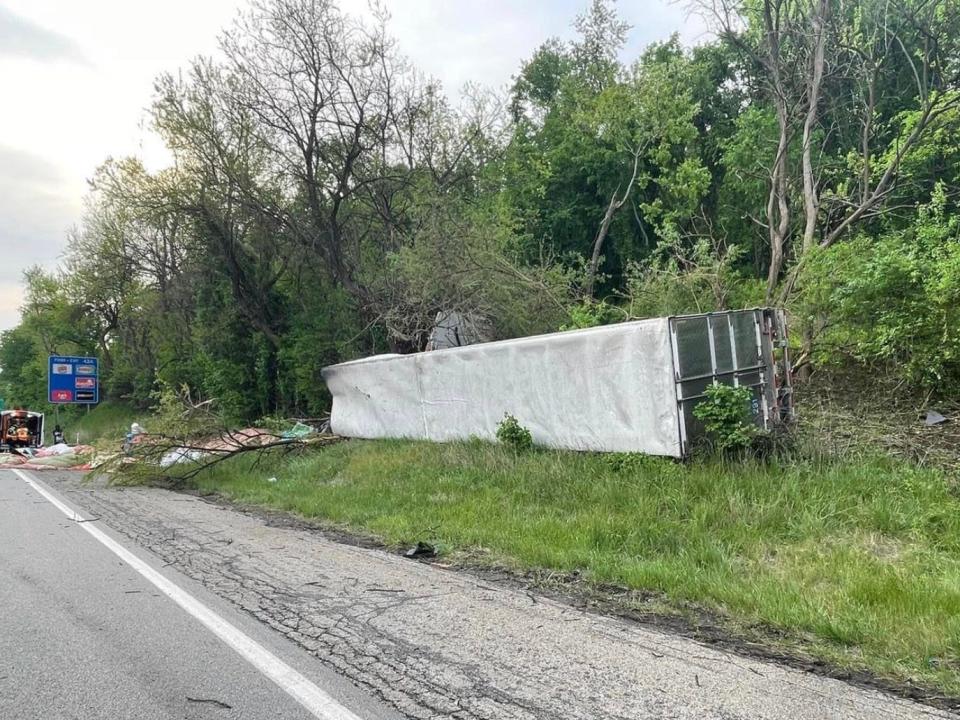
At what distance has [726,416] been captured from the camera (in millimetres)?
8336

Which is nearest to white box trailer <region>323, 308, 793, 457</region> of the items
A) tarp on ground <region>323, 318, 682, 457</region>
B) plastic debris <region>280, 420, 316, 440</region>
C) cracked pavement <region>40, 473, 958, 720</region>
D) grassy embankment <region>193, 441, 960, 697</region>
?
tarp on ground <region>323, 318, 682, 457</region>

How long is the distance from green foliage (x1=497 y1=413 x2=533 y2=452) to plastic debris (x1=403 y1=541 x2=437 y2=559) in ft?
11.7

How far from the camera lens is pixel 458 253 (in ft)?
55.9

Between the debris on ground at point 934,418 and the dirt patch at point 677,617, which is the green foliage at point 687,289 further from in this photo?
the dirt patch at point 677,617

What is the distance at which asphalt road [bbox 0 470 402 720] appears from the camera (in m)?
3.66

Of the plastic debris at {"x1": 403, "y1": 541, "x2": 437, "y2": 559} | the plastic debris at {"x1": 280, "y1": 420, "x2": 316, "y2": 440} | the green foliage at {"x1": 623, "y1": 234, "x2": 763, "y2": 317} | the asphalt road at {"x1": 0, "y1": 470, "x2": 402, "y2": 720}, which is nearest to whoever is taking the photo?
the asphalt road at {"x1": 0, "y1": 470, "x2": 402, "y2": 720}

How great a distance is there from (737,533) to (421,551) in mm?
3182

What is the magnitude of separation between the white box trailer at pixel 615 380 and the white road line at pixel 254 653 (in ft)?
18.5

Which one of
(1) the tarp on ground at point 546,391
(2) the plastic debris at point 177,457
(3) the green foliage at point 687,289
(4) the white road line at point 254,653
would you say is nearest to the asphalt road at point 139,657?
(4) the white road line at point 254,653

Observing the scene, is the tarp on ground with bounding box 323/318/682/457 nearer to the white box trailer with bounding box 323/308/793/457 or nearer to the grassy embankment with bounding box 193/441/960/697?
the white box trailer with bounding box 323/308/793/457

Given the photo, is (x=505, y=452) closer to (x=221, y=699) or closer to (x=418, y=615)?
(x=418, y=615)

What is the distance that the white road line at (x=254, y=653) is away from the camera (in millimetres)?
3605

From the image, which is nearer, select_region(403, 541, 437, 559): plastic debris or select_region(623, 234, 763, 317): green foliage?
select_region(403, 541, 437, 559): plastic debris

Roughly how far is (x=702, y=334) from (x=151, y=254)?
3051 centimetres
